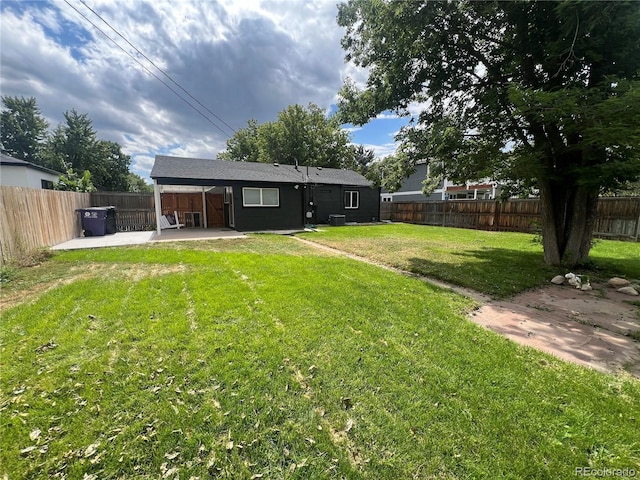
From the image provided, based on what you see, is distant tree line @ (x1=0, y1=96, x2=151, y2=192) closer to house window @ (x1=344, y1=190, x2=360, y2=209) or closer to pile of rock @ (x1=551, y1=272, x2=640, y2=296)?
house window @ (x1=344, y1=190, x2=360, y2=209)

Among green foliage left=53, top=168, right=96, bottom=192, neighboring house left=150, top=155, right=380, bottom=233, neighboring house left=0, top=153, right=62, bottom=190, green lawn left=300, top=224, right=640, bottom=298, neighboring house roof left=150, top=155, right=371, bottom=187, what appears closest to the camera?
green lawn left=300, top=224, right=640, bottom=298

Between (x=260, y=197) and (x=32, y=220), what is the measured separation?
8.42m

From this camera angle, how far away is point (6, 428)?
188 cm

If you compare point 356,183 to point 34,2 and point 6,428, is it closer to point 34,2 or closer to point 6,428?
point 34,2

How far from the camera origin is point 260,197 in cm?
1412

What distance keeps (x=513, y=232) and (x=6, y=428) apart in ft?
59.9

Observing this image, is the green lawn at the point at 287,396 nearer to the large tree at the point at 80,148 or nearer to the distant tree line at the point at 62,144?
the distant tree line at the point at 62,144

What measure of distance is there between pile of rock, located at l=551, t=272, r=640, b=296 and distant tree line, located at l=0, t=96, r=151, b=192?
35.9m

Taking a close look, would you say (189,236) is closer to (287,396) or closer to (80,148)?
(287,396)

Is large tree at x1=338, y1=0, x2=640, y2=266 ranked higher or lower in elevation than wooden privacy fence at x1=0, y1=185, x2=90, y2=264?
higher

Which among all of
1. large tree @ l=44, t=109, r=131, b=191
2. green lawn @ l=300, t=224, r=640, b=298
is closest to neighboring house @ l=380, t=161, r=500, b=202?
green lawn @ l=300, t=224, r=640, b=298

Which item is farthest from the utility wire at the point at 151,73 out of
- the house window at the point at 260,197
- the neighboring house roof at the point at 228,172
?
the house window at the point at 260,197

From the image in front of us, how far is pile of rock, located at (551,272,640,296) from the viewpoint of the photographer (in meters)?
5.05

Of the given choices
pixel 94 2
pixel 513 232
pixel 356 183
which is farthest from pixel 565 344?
pixel 356 183
